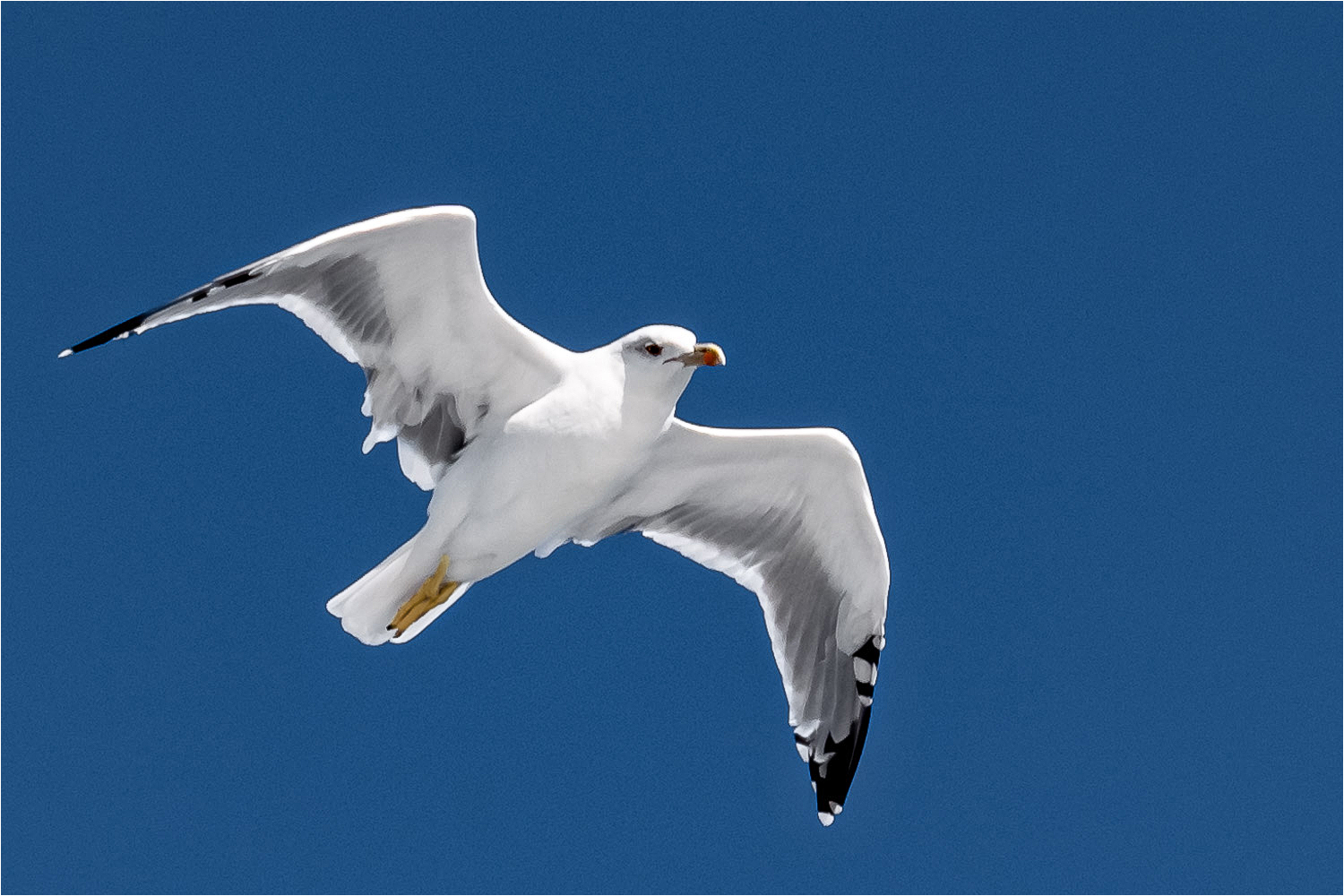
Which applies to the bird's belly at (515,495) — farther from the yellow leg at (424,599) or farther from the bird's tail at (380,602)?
the bird's tail at (380,602)

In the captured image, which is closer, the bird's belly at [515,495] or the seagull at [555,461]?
the seagull at [555,461]

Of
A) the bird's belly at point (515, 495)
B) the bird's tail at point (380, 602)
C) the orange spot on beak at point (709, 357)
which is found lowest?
the bird's tail at point (380, 602)

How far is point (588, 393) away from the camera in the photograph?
7.66m

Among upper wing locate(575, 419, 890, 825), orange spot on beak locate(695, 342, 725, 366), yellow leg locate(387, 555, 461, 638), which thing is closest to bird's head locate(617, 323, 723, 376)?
orange spot on beak locate(695, 342, 725, 366)

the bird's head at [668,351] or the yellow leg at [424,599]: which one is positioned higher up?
the bird's head at [668,351]

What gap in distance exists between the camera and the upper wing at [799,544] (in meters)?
8.23

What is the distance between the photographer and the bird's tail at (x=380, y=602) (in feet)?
26.3

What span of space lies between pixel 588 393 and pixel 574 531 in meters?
0.95

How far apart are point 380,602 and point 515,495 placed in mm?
868

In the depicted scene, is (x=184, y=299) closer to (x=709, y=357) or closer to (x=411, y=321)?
(x=411, y=321)

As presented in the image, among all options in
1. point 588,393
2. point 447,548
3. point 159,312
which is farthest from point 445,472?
point 159,312

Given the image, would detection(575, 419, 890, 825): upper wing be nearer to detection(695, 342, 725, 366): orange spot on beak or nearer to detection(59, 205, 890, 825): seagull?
detection(59, 205, 890, 825): seagull

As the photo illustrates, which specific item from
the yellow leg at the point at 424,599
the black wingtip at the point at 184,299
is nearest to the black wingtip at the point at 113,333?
the black wingtip at the point at 184,299

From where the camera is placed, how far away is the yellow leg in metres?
8.02
